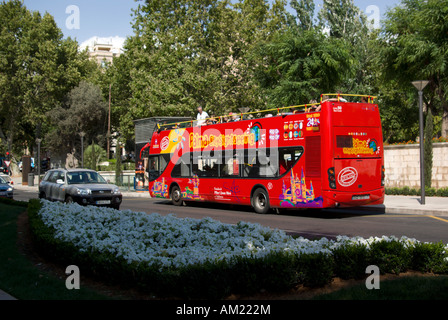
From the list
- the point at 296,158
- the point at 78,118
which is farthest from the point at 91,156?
the point at 296,158

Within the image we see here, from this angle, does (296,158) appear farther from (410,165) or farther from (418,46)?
(418,46)

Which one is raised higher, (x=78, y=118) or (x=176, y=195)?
(x=78, y=118)

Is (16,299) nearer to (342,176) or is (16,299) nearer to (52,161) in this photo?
(342,176)

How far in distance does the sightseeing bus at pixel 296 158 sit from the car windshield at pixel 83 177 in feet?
14.9

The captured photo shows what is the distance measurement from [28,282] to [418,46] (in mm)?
27592

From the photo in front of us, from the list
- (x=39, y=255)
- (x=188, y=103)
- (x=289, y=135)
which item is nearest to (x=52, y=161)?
(x=188, y=103)

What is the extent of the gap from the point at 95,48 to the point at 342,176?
165 meters

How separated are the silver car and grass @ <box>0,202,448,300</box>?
379 inches

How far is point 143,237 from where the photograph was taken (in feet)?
28.0

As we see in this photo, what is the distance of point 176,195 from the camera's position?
23.5 metres

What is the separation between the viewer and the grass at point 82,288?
5.40 meters

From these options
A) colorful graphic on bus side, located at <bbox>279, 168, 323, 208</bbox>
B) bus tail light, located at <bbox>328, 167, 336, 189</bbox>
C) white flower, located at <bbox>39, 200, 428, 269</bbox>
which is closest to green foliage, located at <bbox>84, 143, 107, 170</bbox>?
colorful graphic on bus side, located at <bbox>279, 168, 323, 208</bbox>

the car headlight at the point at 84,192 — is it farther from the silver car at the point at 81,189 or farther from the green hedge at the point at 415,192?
the green hedge at the point at 415,192

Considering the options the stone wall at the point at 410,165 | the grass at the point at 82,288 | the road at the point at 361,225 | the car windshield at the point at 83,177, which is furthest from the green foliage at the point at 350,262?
the stone wall at the point at 410,165
